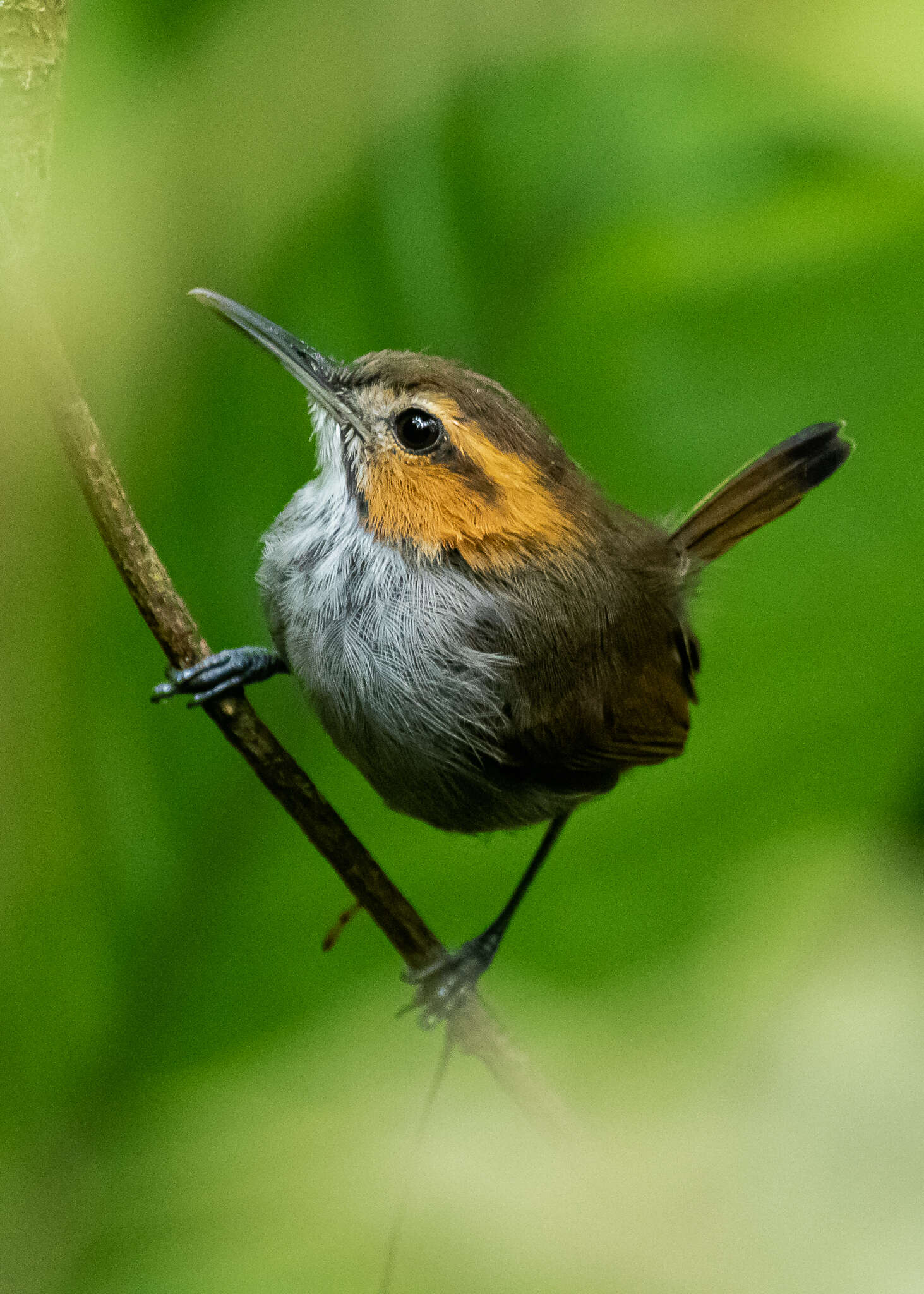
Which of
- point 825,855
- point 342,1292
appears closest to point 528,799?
point 825,855

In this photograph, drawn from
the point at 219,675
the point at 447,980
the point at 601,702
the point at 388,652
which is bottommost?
the point at 447,980

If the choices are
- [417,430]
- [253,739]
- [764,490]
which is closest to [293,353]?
[417,430]

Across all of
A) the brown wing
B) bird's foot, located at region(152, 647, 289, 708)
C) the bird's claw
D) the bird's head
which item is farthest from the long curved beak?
the bird's claw

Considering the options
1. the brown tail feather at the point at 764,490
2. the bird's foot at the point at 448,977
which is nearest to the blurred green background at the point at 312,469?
the brown tail feather at the point at 764,490

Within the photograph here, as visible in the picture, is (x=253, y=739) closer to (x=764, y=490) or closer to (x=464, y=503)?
(x=464, y=503)

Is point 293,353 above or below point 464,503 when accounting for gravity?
above

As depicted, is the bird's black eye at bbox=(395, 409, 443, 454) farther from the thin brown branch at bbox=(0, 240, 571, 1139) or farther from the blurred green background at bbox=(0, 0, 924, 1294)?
the thin brown branch at bbox=(0, 240, 571, 1139)
